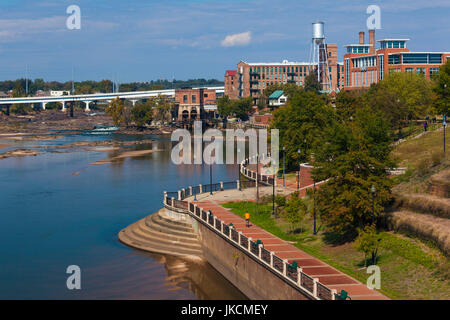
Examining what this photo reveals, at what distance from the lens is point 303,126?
236ft

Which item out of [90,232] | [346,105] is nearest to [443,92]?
[346,105]

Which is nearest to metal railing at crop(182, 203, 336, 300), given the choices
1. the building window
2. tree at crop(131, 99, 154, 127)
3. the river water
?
the river water

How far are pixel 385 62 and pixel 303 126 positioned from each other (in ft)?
178

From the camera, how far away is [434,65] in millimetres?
117250

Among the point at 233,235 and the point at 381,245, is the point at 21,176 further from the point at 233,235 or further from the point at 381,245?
the point at 381,245

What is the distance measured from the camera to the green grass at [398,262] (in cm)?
2905

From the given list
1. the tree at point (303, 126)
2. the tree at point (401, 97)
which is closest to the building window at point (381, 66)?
the tree at point (401, 97)

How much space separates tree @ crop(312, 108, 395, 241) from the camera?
3678 cm

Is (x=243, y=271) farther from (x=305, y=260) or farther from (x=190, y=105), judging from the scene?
(x=190, y=105)

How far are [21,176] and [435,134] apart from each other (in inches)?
2291

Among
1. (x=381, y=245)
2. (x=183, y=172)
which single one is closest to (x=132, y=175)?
(x=183, y=172)

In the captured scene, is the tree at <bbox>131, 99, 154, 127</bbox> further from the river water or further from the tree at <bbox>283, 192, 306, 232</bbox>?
the tree at <bbox>283, 192, 306, 232</bbox>

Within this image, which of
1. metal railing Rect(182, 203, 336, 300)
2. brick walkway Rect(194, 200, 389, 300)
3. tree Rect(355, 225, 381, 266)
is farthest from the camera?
tree Rect(355, 225, 381, 266)
